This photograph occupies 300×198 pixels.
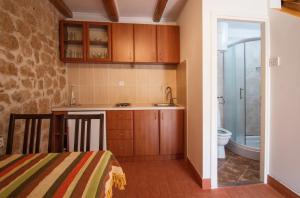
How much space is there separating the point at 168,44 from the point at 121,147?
187 centimetres

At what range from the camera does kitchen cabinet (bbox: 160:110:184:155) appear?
2.81m

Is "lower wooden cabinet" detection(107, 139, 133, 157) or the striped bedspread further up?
the striped bedspread

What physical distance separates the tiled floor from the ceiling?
243cm

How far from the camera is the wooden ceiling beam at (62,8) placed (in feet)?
8.37

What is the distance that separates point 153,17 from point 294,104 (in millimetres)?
2428

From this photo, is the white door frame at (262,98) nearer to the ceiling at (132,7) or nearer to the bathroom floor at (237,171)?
the bathroom floor at (237,171)

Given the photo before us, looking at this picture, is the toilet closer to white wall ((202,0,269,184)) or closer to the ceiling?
white wall ((202,0,269,184))

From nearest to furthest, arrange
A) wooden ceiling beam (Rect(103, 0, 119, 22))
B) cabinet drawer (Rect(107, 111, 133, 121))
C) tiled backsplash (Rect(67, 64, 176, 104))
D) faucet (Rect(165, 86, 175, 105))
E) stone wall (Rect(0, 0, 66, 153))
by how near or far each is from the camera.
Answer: stone wall (Rect(0, 0, 66, 153)), wooden ceiling beam (Rect(103, 0, 119, 22)), cabinet drawer (Rect(107, 111, 133, 121)), tiled backsplash (Rect(67, 64, 176, 104)), faucet (Rect(165, 86, 175, 105))

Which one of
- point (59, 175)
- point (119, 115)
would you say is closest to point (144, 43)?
point (119, 115)

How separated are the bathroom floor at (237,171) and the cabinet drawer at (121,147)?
4.35 feet

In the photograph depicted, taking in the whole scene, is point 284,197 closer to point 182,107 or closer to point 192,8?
point 182,107

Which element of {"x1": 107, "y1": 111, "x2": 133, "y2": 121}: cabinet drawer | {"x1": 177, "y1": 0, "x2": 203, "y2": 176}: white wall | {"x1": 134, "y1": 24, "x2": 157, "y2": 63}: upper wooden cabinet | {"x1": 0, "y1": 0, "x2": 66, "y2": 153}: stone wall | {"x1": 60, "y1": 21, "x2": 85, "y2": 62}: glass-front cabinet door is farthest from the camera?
{"x1": 134, "y1": 24, "x2": 157, "y2": 63}: upper wooden cabinet

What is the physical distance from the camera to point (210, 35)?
1.96 metres

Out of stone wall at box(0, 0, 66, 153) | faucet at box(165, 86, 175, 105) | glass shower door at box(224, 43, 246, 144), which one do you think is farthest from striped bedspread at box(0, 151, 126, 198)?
glass shower door at box(224, 43, 246, 144)
